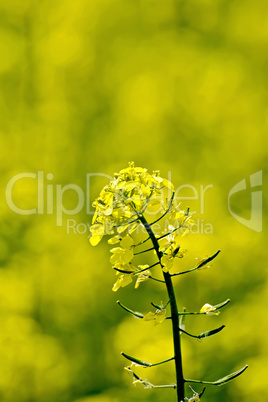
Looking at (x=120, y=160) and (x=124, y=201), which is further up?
(x=120, y=160)

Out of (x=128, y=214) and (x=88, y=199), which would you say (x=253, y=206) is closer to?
(x=88, y=199)

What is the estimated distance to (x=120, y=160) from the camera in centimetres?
112

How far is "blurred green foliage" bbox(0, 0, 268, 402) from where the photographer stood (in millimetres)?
1055

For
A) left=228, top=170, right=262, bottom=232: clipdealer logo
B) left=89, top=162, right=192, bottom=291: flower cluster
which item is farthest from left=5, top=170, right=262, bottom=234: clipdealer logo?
left=89, top=162, right=192, bottom=291: flower cluster

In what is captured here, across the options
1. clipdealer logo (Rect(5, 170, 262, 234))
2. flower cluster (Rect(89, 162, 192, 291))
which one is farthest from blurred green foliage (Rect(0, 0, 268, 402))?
flower cluster (Rect(89, 162, 192, 291))

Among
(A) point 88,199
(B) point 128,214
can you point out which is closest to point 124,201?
(B) point 128,214

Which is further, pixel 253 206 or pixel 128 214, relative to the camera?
pixel 253 206

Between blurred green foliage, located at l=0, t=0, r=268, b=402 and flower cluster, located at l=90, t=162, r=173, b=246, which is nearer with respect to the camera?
flower cluster, located at l=90, t=162, r=173, b=246

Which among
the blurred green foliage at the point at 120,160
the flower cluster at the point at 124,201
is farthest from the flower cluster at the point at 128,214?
the blurred green foliage at the point at 120,160

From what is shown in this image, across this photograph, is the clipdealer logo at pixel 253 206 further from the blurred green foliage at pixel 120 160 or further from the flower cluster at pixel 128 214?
the flower cluster at pixel 128 214

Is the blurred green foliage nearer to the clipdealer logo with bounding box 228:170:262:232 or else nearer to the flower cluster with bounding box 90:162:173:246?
the clipdealer logo with bounding box 228:170:262:232

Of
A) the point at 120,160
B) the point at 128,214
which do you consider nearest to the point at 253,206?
the point at 120,160

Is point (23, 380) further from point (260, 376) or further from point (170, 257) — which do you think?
point (170, 257)

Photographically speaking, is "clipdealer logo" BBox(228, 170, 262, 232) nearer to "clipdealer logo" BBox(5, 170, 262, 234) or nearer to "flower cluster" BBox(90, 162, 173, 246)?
"clipdealer logo" BBox(5, 170, 262, 234)
